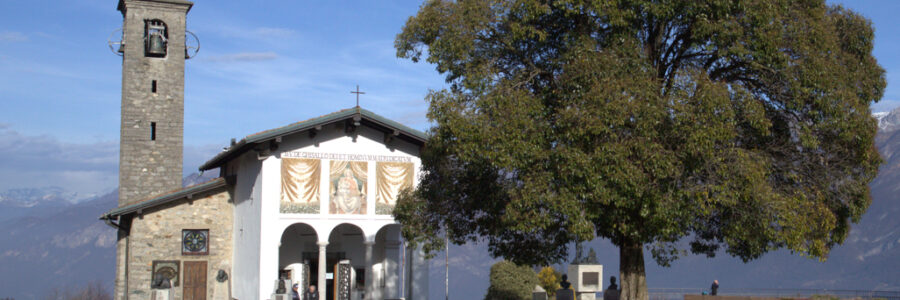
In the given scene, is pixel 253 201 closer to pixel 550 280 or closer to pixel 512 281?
pixel 512 281

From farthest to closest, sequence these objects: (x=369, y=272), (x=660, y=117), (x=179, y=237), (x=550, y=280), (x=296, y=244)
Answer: (x=550, y=280) → (x=179, y=237) → (x=296, y=244) → (x=369, y=272) → (x=660, y=117)

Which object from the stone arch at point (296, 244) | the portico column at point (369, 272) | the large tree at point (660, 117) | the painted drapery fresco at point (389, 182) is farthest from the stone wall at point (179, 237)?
the large tree at point (660, 117)

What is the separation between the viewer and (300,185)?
79.3 ft

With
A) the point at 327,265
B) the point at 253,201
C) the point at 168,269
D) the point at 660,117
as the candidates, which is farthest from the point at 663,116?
the point at 168,269

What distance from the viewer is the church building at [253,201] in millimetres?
24078

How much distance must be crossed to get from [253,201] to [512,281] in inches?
426

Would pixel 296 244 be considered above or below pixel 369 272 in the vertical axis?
above

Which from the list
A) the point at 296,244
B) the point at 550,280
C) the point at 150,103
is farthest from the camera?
the point at 150,103

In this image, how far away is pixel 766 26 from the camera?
15.5 metres

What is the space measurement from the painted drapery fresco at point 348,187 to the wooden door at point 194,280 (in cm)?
634

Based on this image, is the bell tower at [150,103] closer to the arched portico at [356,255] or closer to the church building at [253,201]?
the church building at [253,201]

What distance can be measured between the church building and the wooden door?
0.03 m

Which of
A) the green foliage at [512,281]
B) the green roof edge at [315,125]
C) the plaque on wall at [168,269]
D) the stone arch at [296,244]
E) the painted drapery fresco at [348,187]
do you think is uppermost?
the green roof edge at [315,125]

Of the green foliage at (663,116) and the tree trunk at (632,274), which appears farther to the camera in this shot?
the tree trunk at (632,274)
